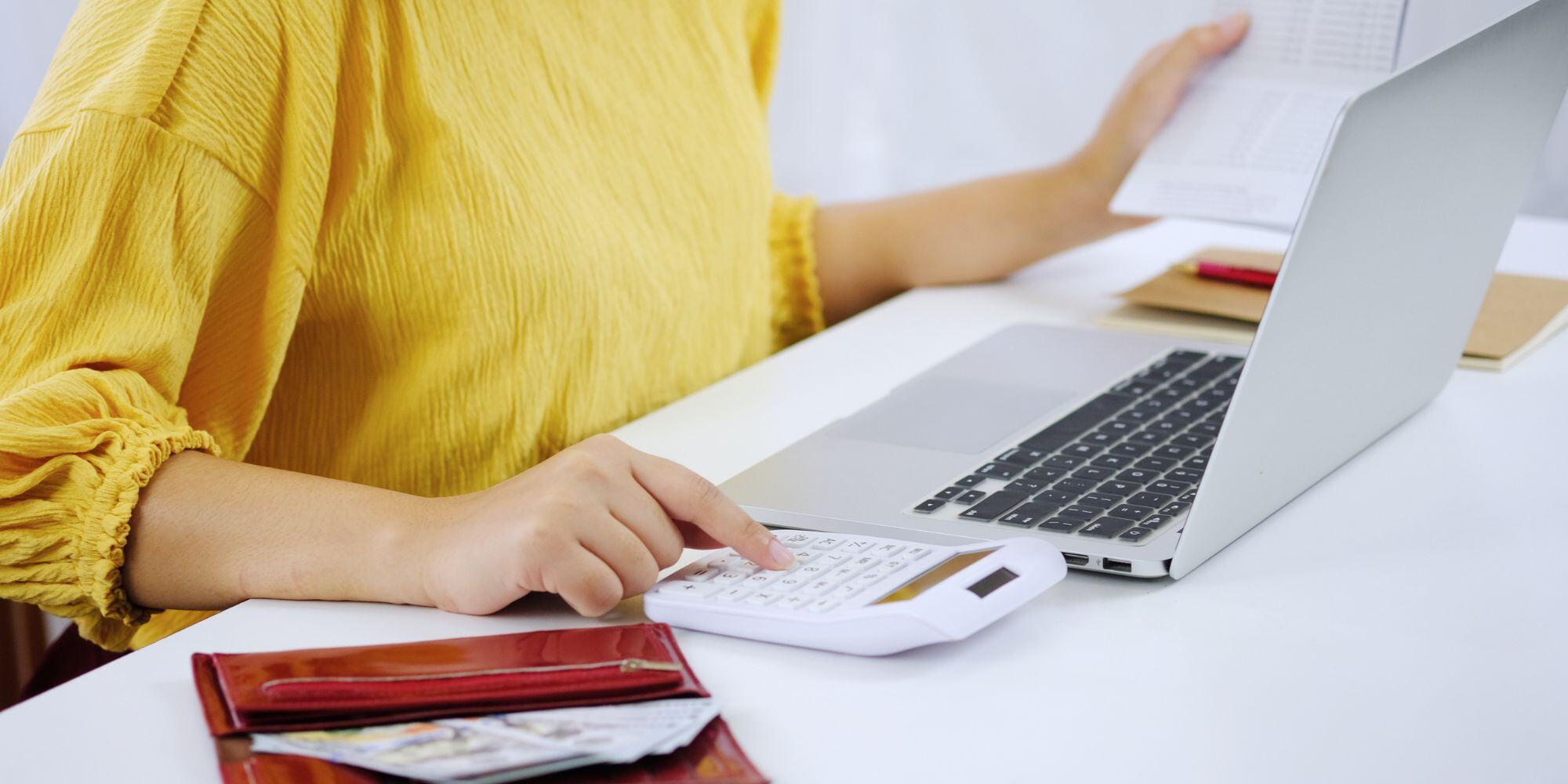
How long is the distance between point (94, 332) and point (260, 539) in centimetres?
12

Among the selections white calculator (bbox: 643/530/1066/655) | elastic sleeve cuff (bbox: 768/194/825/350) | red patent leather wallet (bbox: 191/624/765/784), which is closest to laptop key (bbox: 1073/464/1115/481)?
white calculator (bbox: 643/530/1066/655)

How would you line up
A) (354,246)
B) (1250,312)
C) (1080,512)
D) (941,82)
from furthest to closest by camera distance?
1. (941,82)
2. (1250,312)
3. (354,246)
4. (1080,512)

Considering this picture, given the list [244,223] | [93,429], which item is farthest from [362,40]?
[93,429]

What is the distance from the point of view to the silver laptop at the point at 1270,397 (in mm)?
560

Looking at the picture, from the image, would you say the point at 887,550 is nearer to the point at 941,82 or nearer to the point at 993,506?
the point at 993,506

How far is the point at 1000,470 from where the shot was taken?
0.70 m

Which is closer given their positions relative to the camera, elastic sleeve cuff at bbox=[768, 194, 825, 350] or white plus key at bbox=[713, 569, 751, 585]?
white plus key at bbox=[713, 569, 751, 585]

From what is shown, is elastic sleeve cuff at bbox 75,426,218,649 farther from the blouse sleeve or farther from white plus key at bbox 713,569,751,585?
white plus key at bbox 713,569,751,585

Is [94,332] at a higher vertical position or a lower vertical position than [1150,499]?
higher

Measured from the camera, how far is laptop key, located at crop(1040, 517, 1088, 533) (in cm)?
62

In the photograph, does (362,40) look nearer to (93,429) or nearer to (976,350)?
(93,429)

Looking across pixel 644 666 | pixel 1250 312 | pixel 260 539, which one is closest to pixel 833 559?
pixel 644 666

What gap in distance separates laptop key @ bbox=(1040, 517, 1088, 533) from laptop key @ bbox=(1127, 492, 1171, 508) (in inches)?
1.5

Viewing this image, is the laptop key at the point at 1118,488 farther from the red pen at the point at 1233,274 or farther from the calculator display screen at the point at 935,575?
the red pen at the point at 1233,274
